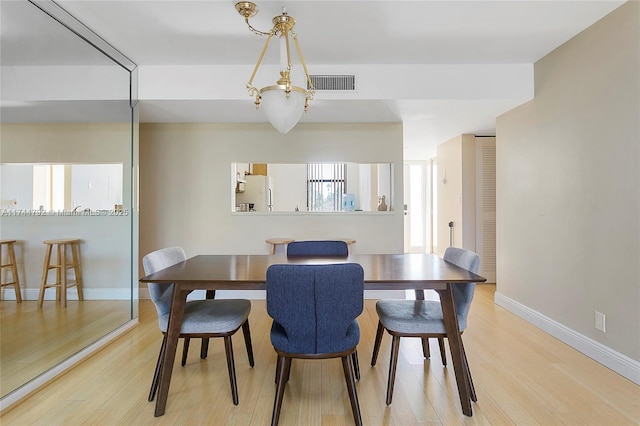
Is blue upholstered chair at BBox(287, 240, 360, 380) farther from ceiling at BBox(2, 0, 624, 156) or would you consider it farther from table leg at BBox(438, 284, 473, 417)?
ceiling at BBox(2, 0, 624, 156)

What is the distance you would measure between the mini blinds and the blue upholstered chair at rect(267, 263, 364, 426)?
510cm

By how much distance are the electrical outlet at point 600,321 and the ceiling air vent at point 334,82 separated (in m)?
2.68

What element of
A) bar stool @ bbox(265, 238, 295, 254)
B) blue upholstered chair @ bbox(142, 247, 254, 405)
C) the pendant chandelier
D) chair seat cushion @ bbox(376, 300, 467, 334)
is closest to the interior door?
bar stool @ bbox(265, 238, 295, 254)

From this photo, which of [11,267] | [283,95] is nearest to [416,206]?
[283,95]

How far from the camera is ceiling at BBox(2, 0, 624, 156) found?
2221 mm

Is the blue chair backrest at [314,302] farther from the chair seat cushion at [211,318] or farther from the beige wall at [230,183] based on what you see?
the beige wall at [230,183]

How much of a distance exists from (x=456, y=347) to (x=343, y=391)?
28.5 inches

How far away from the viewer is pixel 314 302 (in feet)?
5.00

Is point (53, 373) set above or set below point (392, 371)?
below

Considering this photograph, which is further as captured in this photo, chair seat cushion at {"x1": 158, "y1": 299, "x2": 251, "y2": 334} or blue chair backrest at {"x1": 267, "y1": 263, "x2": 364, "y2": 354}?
chair seat cushion at {"x1": 158, "y1": 299, "x2": 251, "y2": 334}

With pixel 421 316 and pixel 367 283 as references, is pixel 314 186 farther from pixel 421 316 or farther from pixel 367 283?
pixel 367 283

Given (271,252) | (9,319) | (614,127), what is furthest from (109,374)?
(614,127)

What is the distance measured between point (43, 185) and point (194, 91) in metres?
1.50

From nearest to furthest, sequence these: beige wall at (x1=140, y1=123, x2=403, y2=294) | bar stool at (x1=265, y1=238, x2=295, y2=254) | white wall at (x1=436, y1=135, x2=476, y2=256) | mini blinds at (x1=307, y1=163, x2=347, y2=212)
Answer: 1. bar stool at (x1=265, y1=238, x2=295, y2=254)
2. beige wall at (x1=140, y1=123, x2=403, y2=294)
3. white wall at (x1=436, y1=135, x2=476, y2=256)
4. mini blinds at (x1=307, y1=163, x2=347, y2=212)
